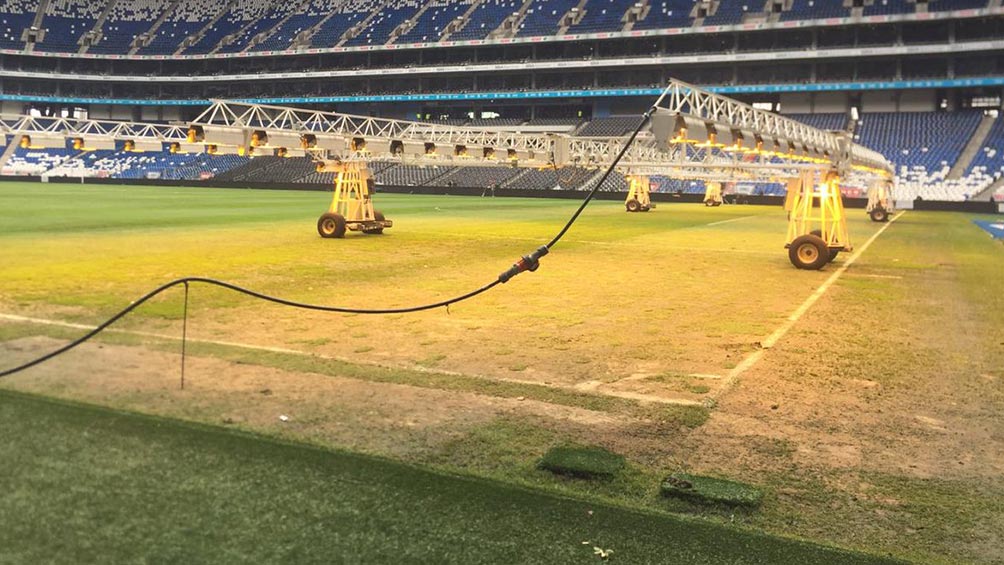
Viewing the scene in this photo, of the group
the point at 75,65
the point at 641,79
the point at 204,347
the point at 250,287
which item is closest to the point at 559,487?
the point at 204,347

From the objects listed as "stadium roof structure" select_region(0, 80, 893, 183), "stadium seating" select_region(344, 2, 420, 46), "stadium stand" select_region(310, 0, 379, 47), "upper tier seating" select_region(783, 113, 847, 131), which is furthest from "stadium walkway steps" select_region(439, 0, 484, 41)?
"stadium roof structure" select_region(0, 80, 893, 183)

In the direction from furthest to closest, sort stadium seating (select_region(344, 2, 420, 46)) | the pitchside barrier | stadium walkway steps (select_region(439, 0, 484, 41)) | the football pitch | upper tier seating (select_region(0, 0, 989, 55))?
stadium seating (select_region(344, 2, 420, 46)), stadium walkway steps (select_region(439, 0, 484, 41)), upper tier seating (select_region(0, 0, 989, 55)), the pitchside barrier, the football pitch

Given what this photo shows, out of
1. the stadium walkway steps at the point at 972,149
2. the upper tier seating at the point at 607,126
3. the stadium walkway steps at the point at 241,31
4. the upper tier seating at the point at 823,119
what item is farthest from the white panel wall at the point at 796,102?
the stadium walkway steps at the point at 241,31

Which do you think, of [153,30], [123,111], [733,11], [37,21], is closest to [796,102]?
[733,11]

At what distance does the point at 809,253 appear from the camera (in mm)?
18234

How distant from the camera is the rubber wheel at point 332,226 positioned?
23734 millimetres

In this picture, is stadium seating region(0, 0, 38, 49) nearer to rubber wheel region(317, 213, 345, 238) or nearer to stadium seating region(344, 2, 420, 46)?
stadium seating region(344, 2, 420, 46)

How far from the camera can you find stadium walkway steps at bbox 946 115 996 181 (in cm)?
5659

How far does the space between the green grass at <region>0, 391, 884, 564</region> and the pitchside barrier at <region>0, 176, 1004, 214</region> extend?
187ft

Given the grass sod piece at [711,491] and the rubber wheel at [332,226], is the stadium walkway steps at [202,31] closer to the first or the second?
the rubber wheel at [332,226]

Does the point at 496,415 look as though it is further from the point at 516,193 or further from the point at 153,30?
the point at 153,30

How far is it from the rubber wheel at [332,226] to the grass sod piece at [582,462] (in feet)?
62.0

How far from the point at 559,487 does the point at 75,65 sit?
107 meters

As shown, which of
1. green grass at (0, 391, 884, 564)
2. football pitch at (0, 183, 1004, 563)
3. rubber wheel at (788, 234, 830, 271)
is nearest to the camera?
green grass at (0, 391, 884, 564)
